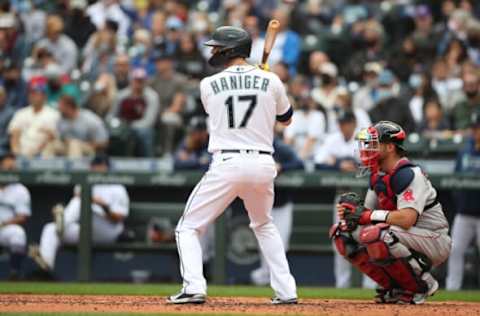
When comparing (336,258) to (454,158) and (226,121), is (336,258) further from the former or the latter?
(226,121)

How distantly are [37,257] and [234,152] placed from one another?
5.76 metres

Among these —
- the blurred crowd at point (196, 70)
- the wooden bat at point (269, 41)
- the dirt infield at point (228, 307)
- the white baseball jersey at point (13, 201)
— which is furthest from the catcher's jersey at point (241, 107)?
the white baseball jersey at point (13, 201)

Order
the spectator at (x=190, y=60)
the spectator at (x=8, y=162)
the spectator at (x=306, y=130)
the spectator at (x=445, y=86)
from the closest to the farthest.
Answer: the spectator at (x=8, y=162) → the spectator at (x=306, y=130) → the spectator at (x=445, y=86) → the spectator at (x=190, y=60)

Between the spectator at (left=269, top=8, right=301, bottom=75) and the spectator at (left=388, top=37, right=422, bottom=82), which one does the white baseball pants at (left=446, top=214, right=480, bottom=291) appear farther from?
the spectator at (left=269, top=8, right=301, bottom=75)

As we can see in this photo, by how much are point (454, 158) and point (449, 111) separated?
4.67 feet

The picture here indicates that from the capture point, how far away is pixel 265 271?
12.1 metres

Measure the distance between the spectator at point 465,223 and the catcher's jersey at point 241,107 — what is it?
14.6 feet

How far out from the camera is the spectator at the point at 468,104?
1310 cm

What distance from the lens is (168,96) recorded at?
14812 mm

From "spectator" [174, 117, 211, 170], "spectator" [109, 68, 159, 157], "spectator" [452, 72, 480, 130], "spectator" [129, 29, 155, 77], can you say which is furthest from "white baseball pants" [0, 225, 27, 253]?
"spectator" [452, 72, 480, 130]

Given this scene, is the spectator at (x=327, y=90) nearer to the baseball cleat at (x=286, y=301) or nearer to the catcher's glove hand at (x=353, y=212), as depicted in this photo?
the catcher's glove hand at (x=353, y=212)

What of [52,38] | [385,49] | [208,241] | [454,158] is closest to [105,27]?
[52,38]

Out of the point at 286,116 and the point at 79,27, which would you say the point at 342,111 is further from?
the point at 79,27

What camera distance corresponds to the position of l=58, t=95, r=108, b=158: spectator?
13.6m
